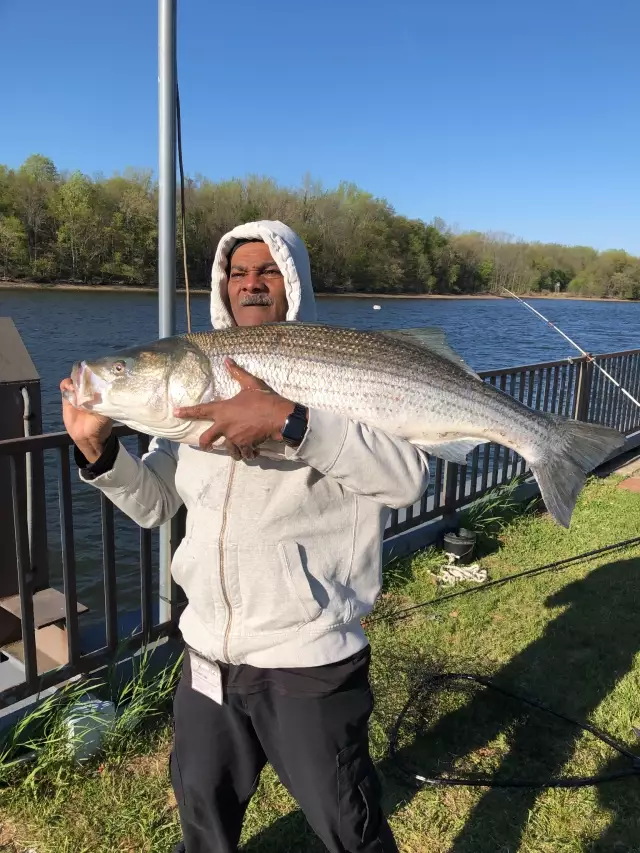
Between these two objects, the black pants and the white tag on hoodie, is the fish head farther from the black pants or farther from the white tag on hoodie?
the black pants

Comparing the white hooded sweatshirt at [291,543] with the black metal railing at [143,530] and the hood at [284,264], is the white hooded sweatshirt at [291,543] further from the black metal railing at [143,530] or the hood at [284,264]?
the black metal railing at [143,530]

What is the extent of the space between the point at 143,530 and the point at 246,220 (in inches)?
2109

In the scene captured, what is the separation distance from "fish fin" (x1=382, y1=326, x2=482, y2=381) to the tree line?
37.6 meters

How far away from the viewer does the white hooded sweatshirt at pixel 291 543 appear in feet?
Result: 6.04

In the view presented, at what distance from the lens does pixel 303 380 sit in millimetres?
1983

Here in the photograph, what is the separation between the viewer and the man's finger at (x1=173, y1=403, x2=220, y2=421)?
1.79m

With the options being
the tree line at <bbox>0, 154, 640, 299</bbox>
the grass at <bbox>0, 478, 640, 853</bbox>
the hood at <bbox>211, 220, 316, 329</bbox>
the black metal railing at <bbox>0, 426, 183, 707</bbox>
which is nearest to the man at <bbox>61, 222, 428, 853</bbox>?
the hood at <bbox>211, 220, 316, 329</bbox>

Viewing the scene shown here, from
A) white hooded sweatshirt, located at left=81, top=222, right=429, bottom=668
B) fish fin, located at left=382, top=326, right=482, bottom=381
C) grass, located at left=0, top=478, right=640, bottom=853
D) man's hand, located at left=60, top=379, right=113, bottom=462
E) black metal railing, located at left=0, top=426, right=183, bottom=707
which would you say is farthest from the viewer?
black metal railing, located at left=0, top=426, right=183, bottom=707

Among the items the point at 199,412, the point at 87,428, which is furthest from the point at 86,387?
the point at 199,412

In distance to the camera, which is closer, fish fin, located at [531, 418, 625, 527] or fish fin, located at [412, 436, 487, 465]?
fish fin, located at [412, 436, 487, 465]

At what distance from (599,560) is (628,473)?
3335 mm

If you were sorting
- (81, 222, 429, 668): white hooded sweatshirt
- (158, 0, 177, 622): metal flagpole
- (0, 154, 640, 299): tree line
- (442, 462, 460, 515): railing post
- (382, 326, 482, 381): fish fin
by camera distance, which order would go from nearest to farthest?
(81, 222, 429, 668): white hooded sweatshirt → (382, 326, 482, 381): fish fin → (158, 0, 177, 622): metal flagpole → (442, 462, 460, 515): railing post → (0, 154, 640, 299): tree line

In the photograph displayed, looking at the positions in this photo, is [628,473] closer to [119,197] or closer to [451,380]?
[451,380]

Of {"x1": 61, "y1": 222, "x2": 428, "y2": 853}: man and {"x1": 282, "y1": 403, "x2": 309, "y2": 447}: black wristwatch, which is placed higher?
{"x1": 282, "y1": 403, "x2": 309, "y2": 447}: black wristwatch
